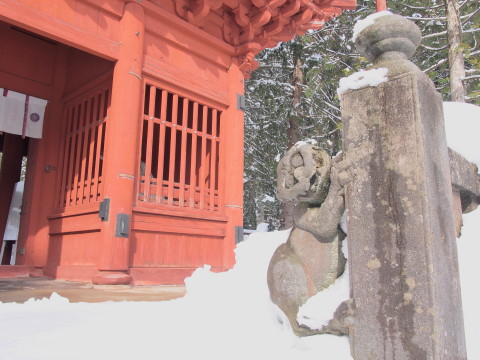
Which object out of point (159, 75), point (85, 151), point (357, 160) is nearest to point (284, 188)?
point (357, 160)

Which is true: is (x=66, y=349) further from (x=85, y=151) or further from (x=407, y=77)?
(x=85, y=151)

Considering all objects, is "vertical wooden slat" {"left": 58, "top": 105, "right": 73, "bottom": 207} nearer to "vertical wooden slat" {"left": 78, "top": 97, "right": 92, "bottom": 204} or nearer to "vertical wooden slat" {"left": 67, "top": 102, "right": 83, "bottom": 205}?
"vertical wooden slat" {"left": 67, "top": 102, "right": 83, "bottom": 205}

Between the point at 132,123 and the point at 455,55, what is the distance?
6247 mm

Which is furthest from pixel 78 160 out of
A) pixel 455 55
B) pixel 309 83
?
pixel 455 55

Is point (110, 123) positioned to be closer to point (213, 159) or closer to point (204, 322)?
point (213, 159)

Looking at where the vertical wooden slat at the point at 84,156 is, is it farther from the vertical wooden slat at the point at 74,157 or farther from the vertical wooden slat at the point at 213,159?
the vertical wooden slat at the point at 213,159

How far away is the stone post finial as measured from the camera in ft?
5.90

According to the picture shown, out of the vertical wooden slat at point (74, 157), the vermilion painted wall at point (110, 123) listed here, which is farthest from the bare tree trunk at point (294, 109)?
the vertical wooden slat at point (74, 157)

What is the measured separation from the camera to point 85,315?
2441 millimetres

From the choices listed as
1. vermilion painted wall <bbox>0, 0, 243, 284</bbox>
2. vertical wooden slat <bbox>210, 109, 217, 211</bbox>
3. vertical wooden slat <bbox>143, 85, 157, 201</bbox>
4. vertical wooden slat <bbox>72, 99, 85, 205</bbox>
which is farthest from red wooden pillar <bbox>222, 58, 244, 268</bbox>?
vertical wooden slat <bbox>72, 99, 85, 205</bbox>

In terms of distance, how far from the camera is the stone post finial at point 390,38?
Answer: 180 centimetres

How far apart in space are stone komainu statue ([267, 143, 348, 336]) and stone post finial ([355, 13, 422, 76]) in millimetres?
536

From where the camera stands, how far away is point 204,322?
7.55 ft

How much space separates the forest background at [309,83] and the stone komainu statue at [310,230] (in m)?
7.16
